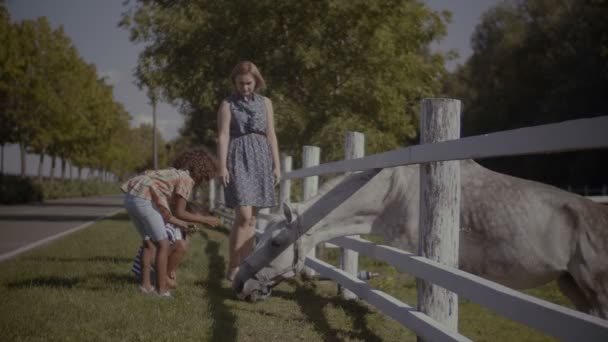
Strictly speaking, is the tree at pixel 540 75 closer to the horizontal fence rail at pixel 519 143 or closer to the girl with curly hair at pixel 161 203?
the girl with curly hair at pixel 161 203

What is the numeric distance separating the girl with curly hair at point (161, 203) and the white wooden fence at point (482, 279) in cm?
137

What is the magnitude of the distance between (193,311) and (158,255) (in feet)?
2.20

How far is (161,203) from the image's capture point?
4.50 m

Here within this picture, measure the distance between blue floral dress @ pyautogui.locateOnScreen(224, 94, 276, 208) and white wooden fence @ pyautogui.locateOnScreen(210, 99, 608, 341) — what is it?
129 centimetres

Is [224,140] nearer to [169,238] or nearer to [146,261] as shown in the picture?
[169,238]

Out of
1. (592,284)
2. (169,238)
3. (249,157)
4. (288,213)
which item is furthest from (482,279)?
(169,238)

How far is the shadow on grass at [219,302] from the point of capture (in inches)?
138

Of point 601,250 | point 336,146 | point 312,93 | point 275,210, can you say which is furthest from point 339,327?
point 312,93

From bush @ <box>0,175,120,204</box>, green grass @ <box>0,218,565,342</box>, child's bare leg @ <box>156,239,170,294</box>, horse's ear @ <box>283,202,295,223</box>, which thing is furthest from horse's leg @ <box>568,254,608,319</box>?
bush @ <box>0,175,120,204</box>

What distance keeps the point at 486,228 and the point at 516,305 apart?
1236 mm

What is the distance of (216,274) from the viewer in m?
5.97

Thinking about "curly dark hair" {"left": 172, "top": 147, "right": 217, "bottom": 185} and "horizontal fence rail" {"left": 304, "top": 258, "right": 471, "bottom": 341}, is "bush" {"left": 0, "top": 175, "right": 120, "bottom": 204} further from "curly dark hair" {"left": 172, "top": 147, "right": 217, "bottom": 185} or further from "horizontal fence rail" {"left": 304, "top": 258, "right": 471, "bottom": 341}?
"horizontal fence rail" {"left": 304, "top": 258, "right": 471, "bottom": 341}

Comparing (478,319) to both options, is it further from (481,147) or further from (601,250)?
(481,147)

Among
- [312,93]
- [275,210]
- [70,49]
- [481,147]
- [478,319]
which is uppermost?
[70,49]
